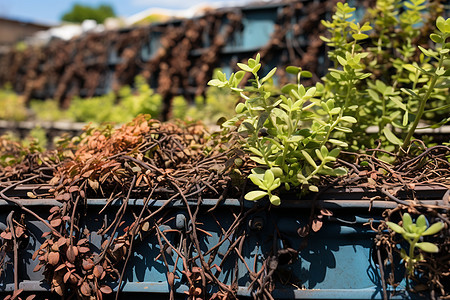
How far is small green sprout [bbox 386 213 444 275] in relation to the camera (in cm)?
134

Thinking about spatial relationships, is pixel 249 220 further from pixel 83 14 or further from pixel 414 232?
pixel 83 14

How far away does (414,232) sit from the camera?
4.52 ft

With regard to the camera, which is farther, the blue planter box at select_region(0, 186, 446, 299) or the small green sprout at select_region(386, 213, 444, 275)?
the blue planter box at select_region(0, 186, 446, 299)

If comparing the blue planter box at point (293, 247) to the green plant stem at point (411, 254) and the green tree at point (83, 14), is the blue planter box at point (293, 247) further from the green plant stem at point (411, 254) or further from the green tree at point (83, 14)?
the green tree at point (83, 14)

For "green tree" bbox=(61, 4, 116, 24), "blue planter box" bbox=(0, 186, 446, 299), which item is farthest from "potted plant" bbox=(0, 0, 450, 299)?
"green tree" bbox=(61, 4, 116, 24)

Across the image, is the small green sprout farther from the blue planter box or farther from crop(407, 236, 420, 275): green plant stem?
the blue planter box

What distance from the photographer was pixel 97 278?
1.68 meters

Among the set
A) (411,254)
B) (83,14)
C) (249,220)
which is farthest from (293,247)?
(83,14)

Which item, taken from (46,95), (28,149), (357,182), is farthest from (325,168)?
(46,95)

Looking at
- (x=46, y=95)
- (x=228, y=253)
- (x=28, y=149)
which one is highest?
(x=46, y=95)

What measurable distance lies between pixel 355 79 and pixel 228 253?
0.94 metres

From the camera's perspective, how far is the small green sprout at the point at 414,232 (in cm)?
134

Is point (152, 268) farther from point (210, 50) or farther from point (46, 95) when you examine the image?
point (46, 95)

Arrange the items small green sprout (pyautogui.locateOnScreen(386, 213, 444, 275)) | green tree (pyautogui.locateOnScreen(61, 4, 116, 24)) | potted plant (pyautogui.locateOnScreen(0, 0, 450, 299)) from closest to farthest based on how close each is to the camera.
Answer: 1. small green sprout (pyautogui.locateOnScreen(386, 213, 444, 275))
2. potted plant (pyautogui.locateOnScreen(0, 0, 450, 299))
3. green tree (pyautogui.locateOnScreen(61, 4, 116, 24))
